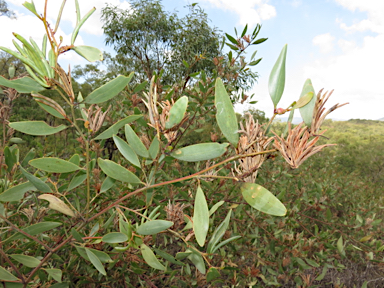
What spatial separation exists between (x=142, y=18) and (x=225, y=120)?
12.8 m

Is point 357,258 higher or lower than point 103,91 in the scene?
lower

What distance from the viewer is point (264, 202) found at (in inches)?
12.3

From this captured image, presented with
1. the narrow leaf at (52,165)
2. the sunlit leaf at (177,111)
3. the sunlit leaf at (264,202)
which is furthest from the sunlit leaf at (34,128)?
the sunlit leaf at (264,202)

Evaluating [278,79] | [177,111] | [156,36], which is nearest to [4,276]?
[177,111]

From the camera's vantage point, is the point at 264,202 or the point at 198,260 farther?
the point at 198,260

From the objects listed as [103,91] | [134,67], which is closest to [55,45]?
[103,91]

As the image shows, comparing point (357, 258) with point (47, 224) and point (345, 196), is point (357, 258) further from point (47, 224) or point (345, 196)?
point (47, 224)

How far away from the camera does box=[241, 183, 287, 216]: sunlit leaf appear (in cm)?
31

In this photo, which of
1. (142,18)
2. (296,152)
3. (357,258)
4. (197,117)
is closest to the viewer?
(296,152)

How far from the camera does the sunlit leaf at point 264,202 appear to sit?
1.01ft

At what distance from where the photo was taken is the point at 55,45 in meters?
0.37

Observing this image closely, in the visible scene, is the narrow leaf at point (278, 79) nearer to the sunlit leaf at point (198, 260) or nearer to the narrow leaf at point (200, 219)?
the narrow leaf at point (200, 219)

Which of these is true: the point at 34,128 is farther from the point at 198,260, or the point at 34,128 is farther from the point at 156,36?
the point at 156,36

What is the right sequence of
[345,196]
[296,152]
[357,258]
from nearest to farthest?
[296,152] < [357,258] < [345,196]
